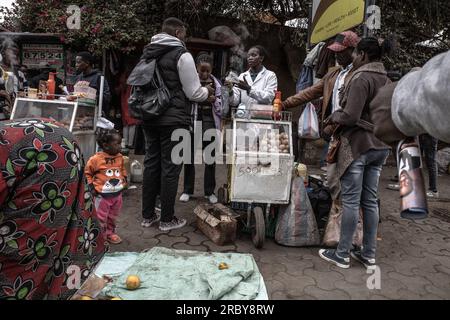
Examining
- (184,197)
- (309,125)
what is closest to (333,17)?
(309,125)

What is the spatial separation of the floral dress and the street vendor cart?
1.80 m

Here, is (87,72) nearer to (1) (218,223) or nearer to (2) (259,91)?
(2) (259,91)

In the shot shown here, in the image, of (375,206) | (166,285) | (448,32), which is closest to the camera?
(166,285)

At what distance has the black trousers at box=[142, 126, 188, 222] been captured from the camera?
351cm

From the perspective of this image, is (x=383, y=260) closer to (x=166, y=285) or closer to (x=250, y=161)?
(x=250, y=161)

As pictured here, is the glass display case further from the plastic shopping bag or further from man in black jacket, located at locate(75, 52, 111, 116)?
the plastic shopping bag

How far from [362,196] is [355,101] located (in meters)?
0.87

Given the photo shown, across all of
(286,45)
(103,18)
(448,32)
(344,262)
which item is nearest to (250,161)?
(344,262)

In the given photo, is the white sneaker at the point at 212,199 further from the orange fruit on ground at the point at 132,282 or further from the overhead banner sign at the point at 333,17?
the overhead banner sign at the point at 333,17

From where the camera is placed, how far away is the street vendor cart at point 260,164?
3299mm

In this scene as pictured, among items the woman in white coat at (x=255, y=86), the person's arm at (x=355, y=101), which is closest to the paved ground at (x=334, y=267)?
the person's arm at (x=355, y=101)

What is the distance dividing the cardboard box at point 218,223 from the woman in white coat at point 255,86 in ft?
4.54

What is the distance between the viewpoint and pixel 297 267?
3070 millimetres

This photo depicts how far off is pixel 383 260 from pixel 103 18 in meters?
6.95
